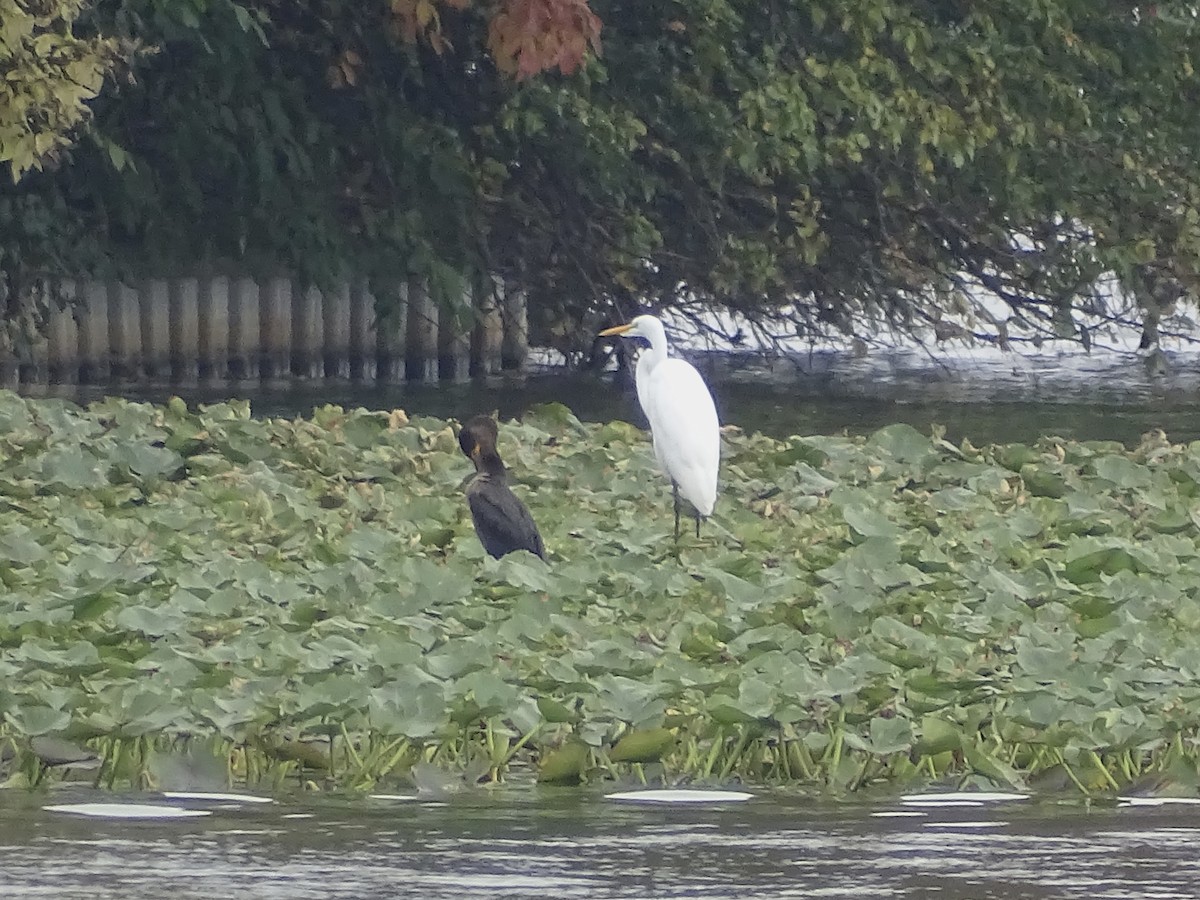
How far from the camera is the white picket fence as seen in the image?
22.8 meters

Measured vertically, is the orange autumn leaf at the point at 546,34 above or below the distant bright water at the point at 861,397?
above

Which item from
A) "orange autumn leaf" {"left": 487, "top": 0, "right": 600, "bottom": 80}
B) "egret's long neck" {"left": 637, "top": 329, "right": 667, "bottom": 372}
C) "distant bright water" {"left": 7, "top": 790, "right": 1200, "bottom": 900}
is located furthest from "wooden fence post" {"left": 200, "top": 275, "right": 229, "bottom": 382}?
"distant bright water" {"left": 7, "top": 790, "right": 1200, "bottom": 900}

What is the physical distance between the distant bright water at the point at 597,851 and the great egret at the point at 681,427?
14.0 feet

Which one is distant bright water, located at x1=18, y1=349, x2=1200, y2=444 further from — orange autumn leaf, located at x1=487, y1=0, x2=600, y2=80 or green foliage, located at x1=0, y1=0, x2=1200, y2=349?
orange autumn leaf, located at x1=487, y1=0, x2=600, y2=80

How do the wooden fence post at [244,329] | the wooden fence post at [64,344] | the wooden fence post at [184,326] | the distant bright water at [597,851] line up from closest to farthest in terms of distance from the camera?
the distant bright water at [597,851] < the wooden fence post at [64,344] < the wooden fence post at [184,326] < the wooden fence post at [244,329]

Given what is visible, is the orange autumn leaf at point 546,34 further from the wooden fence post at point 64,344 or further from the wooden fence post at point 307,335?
A: the wooden fence post at point 307,335

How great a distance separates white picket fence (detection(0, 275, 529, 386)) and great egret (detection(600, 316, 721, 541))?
9444mm

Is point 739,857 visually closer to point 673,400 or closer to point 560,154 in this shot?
point 673,400

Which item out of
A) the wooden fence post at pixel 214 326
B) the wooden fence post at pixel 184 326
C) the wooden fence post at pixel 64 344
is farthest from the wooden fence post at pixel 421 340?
the wooden fence post at pixel 64 344

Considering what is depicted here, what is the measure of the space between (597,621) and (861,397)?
1435 cm

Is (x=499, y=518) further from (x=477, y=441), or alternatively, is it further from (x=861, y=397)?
(x=861, y=397)

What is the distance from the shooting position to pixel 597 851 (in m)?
6.27

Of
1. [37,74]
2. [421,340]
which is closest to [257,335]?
[421,340]

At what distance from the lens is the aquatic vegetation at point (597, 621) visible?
720 cm
